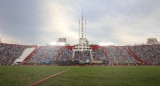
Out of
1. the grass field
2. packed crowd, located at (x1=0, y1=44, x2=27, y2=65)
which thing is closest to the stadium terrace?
packed crowd, located at (x1=0, y1=44, x2=27, y2=65)

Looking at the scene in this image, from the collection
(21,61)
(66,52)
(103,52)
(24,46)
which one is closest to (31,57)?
(21,61)

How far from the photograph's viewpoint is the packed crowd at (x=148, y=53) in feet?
154

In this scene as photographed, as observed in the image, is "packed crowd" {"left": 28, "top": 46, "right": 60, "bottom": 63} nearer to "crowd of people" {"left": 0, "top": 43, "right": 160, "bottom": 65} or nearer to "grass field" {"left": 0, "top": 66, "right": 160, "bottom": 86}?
"crowd of people" {"left": 0, "top": 43, "right": 160, "bottom": 65}

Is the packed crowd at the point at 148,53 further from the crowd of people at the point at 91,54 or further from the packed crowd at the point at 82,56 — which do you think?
the packed crowd at the point at 82,56

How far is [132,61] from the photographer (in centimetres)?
4897

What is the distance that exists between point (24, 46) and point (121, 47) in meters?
57.8

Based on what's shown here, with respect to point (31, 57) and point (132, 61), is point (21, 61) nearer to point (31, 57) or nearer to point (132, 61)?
point (31, 57)

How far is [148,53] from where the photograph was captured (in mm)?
51406

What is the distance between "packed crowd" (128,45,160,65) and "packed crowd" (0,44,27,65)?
60423 mm

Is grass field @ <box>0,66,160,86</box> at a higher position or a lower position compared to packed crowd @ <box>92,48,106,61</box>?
higher

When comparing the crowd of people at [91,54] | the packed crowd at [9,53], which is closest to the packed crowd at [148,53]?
the crowd of people at [91,54]

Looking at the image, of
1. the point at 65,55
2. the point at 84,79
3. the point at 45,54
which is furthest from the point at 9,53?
the point at 84,79

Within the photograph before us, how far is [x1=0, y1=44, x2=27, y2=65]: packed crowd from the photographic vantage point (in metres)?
47.4

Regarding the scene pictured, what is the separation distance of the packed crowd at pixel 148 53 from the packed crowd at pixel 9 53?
6042cm
